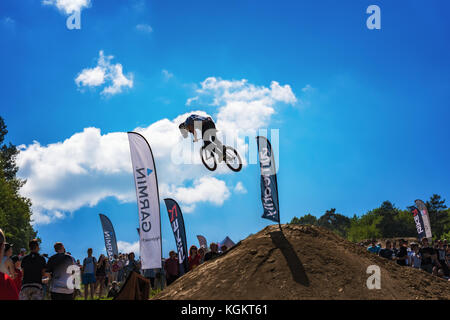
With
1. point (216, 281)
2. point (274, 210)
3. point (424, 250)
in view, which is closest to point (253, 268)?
point (216, 281)

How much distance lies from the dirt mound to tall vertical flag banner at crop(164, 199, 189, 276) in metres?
3.90

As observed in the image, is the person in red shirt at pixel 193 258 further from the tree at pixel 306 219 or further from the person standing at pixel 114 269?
the tree at pixel 306 219

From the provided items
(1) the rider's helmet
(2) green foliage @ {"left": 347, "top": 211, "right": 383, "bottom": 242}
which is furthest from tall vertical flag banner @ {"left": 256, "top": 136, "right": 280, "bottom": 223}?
(2) green foliage @ {"left": 347, "top": 211, "right": 383, "bottom": 242}

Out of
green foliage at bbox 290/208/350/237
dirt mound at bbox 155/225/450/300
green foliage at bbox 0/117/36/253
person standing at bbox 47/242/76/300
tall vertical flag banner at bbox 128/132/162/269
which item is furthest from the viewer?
green foliage at bbox 290/208/350/237

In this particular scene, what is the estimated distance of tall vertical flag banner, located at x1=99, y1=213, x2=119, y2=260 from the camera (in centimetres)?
2686

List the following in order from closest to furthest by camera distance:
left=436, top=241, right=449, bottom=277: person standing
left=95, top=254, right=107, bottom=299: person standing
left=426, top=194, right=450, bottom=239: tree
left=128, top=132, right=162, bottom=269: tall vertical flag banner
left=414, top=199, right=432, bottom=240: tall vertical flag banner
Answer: left=128, top=132, right=162, bottom=269: tall vertical flag banner
left=436, top=241, right=449, bottom=277: person standing
left=95, top=254, right=107, bottom=299: person standing
left=414, top=199, right=432, bottom=240: tall vertical flag banner
left=426, top=194, right=450, bottom=239: tree

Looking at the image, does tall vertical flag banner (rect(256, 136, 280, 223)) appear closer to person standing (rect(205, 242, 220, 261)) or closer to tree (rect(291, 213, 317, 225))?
person standing (rect(205, 242, 220, 261))

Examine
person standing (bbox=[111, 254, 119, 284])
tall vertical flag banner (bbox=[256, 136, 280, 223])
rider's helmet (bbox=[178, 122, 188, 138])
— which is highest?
rider's helmet (bbox=[178, 122, 188, 138])

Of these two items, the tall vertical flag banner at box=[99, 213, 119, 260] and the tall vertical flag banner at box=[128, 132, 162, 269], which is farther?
the tall vertical flag banner at box=[99, 213, 119, 260]

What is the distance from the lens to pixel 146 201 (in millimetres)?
12352

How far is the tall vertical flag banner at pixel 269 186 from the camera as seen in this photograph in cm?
1326

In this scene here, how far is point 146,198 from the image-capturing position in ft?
40.6
